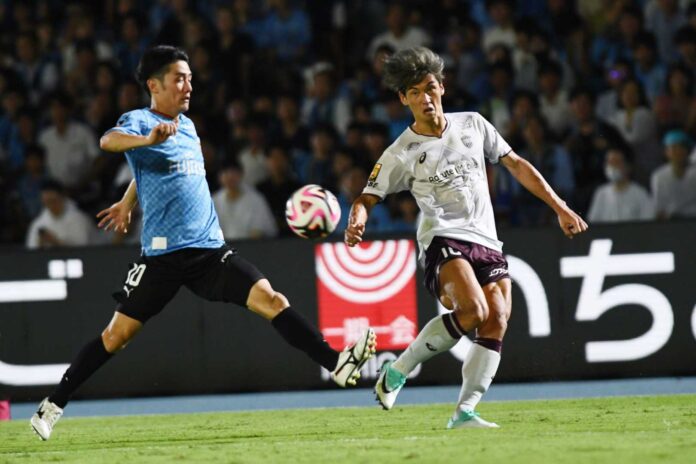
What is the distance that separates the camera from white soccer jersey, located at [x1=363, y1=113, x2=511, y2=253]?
7.61m

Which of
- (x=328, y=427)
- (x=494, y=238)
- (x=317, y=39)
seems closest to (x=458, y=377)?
(x=328, y=427)

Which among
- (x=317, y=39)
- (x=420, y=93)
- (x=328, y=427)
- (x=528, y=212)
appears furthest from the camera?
(x=317, y=39)

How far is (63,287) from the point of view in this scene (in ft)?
37.8

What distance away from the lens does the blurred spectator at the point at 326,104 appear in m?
14.3

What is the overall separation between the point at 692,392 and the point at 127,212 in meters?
4.79

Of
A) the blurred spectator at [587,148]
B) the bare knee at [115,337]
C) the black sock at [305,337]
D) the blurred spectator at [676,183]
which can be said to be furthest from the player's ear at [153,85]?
the blurred spectator at [676,183]

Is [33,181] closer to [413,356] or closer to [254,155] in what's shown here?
[254,155]

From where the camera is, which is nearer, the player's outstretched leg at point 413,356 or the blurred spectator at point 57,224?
the player's outstretched leg at point 413,356

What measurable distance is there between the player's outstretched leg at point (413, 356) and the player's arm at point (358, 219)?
740 mm

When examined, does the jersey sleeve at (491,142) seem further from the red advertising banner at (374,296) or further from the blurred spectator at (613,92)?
the blurred spectator at (613,92)

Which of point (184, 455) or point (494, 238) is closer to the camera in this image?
point (184, 455)

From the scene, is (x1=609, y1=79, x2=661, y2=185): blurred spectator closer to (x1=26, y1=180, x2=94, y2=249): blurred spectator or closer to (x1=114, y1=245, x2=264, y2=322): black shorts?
(x1=26, y1=180, x2=94, y2=249): blurred spectator

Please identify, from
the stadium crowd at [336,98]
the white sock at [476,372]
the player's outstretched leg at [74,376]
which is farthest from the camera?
the stadium crowd at [336,98]

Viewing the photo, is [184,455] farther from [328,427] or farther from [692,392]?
[692,392]
